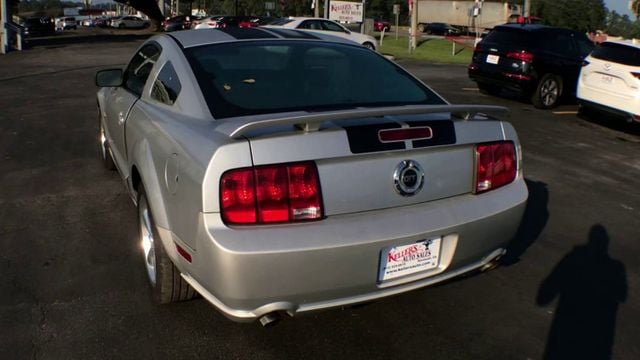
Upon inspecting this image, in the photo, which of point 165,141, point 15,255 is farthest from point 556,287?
point 15,255

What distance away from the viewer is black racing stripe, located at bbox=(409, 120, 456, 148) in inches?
107

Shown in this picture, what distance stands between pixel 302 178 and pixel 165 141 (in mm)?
921

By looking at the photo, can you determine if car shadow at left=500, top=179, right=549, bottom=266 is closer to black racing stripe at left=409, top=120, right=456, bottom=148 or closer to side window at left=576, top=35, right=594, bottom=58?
black racing stripe at left=409, top=120, right=456, bottom=148

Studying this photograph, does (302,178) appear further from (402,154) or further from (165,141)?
(165,141)

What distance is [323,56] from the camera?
146 inches

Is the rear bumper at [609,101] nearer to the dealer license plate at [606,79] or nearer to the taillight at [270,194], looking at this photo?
the dealer license plate at [606,79]

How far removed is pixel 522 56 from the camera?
1127 centimetres

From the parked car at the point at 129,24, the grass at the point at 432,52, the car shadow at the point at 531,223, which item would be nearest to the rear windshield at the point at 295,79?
the car shadow at the point at 531,223

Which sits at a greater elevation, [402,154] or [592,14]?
[592,14]

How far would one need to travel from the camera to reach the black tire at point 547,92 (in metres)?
11.5

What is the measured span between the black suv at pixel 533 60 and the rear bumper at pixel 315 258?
9392 millimetres

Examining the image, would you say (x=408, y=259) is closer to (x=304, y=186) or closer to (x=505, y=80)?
(x=304, y=186)

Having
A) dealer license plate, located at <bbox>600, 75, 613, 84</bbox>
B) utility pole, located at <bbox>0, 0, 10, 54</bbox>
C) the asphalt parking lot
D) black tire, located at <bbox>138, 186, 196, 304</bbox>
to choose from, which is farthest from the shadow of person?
utility pole, located at <bbox>0, 0, 10, 54</bbox>

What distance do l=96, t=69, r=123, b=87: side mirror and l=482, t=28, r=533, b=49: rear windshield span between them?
362 inches
